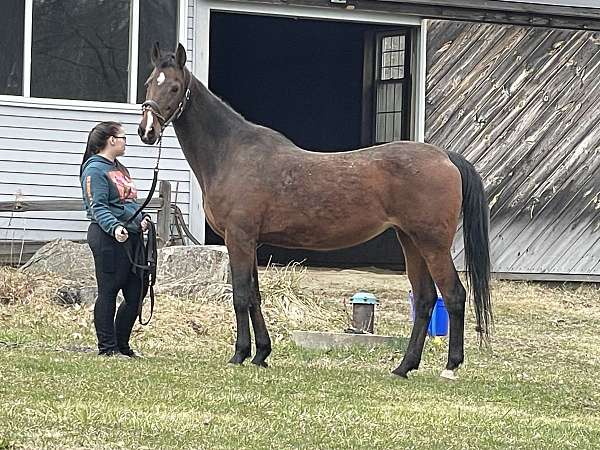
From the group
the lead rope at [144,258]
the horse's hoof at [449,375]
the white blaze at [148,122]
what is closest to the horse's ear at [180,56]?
the white blaze at [148,122]

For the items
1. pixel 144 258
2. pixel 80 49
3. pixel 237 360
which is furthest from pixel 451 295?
pixel 80 49

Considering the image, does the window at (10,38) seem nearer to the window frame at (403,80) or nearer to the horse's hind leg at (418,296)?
the window frame at (403,80)

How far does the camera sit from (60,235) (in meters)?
14.2

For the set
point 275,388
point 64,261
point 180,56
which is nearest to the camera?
point 275,388

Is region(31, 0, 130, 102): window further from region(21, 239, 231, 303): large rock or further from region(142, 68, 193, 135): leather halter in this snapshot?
region(142, 68, 193, 135): leather halter

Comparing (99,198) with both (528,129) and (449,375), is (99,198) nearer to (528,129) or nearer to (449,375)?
(449,375)

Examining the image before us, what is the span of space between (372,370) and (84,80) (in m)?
6.51

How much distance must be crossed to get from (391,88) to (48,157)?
18.1 ft

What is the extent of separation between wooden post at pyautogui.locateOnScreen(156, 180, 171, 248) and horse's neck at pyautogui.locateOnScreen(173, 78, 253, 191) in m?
5.13

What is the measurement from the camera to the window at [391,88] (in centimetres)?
1705

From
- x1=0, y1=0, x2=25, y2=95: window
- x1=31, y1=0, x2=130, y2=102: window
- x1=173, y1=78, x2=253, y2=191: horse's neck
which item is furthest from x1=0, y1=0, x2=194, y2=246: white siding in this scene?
x1=173, y1=78, x2=253, y2=191: horse's neck

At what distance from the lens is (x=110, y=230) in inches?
341

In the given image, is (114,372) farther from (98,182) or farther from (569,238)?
(569,238)

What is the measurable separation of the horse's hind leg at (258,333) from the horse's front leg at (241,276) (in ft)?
0.28
